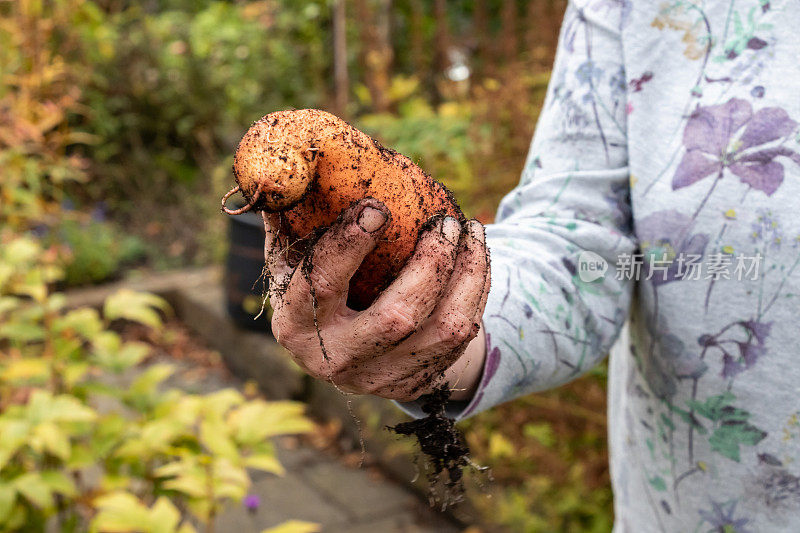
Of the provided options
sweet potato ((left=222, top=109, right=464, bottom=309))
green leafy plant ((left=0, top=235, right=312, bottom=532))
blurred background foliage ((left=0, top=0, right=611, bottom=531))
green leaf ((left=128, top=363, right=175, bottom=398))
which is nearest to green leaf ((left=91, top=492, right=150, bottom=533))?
green leafy plant ((left=0, top=235, right=312, bottom=532))

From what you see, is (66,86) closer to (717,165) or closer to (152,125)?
(152,125)

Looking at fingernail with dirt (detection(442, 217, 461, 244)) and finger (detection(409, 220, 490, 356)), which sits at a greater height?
fingernail with dirt (detection(442, 217, 461, 244))

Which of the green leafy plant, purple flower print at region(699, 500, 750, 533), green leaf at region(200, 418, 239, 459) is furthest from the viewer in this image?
green leaf at region(200, 418, 239, 459)

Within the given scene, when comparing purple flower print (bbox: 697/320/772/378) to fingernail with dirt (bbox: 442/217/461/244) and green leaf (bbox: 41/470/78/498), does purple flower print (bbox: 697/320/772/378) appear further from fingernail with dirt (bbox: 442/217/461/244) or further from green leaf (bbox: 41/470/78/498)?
green leaf (bbox: 41/470/78/498)

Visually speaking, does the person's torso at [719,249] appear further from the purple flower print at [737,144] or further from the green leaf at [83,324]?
the green leaf at [83,324]

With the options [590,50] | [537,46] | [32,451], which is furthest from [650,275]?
[537,46]

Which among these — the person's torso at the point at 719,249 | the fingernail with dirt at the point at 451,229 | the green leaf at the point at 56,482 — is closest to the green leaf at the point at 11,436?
the green leaf at the point at 56,482
